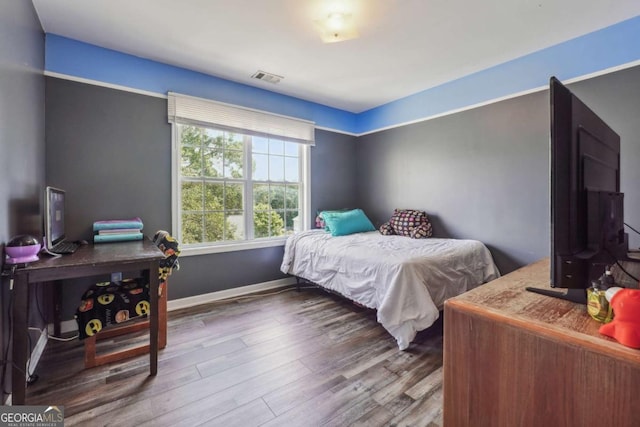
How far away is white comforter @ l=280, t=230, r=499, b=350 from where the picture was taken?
2.09 metres

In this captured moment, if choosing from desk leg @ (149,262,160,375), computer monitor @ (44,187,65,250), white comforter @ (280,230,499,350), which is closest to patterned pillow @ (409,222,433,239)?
white comforter @ (280,230,499,350)

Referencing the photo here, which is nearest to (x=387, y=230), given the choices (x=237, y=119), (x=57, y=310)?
(x=237, y=119)

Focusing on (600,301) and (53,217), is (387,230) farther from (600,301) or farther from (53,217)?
(53,217)

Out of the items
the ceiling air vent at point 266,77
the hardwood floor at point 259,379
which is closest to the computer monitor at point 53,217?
the hardwood floor at point 259,379

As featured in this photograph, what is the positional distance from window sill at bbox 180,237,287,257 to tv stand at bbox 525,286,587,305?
281cm

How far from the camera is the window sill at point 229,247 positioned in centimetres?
296

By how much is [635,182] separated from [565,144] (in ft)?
7.30

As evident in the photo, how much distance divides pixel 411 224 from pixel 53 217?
3.30 meters

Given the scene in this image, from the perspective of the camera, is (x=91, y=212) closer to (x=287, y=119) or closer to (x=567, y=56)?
(x=287, y=119)

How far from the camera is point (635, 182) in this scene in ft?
7.09

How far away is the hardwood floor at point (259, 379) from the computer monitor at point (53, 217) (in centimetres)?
86

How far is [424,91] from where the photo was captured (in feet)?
11.5

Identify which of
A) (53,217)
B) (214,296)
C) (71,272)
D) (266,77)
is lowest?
(214,296)

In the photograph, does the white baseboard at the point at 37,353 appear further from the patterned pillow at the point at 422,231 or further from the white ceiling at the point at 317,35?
the patterned pillow at the point at 422,231
